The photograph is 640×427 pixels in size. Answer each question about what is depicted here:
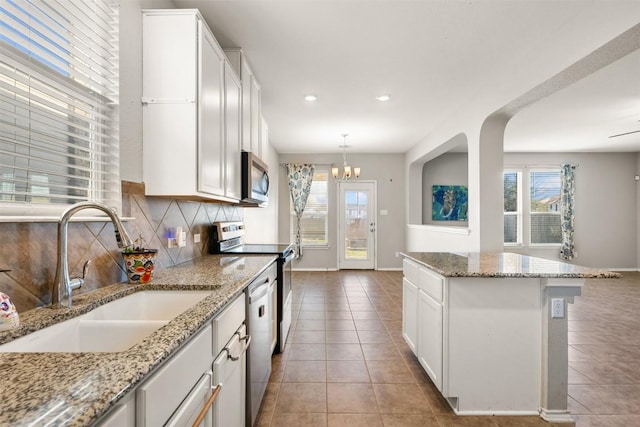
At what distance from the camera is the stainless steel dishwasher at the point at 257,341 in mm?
1632

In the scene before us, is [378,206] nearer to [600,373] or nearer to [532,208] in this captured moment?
[532,208]

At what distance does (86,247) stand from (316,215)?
5661mm

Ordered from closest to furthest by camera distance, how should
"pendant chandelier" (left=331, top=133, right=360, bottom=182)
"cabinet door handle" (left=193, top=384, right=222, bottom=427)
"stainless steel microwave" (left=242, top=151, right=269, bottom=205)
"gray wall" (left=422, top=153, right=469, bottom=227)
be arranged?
"cabinet door handle" (left=193, top=384, right=222, bottom=427), "stainless steel microwave" (left=242, top=151, right=269, bottom=205), "pendant chandelier" (left=331, top=133, right=360, bottom=182), "gray wall" (left=422, top=153, right=469, bottom=227)

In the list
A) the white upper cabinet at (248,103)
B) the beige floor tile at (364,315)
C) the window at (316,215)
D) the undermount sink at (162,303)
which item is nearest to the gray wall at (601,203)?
the window at (316,215)

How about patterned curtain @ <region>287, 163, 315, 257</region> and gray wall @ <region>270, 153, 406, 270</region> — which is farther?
gray wall @ <region>270, 153, 406, 270</region>

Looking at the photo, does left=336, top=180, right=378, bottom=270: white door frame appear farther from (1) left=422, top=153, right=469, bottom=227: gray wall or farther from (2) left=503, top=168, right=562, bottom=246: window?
(2) left=503, top=168, right=562, bottom=246: window

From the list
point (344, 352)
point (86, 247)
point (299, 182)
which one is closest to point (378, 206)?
point (299, 182)

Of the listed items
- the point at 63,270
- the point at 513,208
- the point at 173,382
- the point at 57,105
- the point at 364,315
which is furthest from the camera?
the point at 513,208

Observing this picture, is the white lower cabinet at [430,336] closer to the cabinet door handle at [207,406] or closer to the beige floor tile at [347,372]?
the beige floor tile at [347,372]

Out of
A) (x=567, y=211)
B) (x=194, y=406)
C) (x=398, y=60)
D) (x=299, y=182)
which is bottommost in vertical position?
(x=194, y=406)

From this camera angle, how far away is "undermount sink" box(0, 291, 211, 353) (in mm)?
931

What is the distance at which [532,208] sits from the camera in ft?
22.6

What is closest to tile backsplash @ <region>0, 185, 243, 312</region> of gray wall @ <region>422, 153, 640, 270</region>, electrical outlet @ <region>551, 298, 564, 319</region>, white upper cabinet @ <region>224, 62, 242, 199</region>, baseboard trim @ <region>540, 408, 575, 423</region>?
white upper cabinet @ <region>224, 62, 242, 199</region>

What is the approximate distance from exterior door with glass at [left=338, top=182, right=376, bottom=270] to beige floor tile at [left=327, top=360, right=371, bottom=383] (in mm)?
4357
